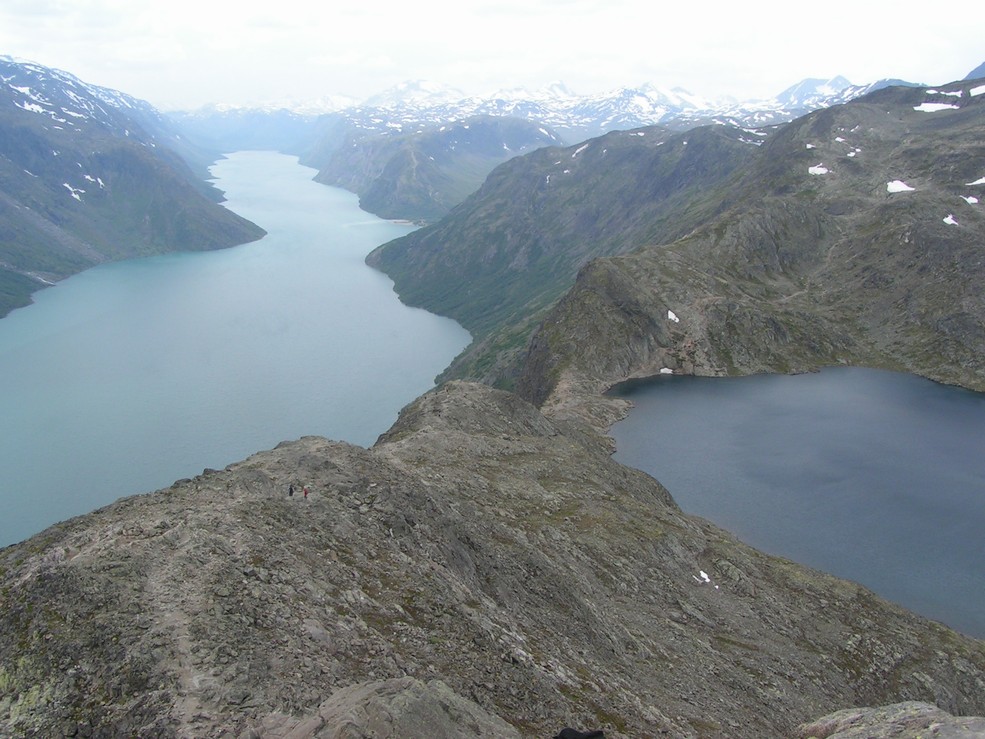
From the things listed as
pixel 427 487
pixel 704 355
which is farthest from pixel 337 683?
pixel 704 355

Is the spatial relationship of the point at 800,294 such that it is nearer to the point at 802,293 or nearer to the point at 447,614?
the point at 802,293

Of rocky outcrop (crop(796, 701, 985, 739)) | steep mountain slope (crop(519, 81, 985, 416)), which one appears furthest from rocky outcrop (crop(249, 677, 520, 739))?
steep mountain slope (crop(519, 81, 985, 416))

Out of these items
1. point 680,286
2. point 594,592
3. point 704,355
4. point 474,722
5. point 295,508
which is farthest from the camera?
point 680,286

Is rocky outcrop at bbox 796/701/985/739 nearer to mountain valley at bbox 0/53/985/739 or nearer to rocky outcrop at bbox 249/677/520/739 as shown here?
mountain valley at bbox 0/53/985/739

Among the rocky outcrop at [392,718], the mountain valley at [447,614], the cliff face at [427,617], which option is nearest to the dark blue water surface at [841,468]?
the mountain valley at [447,614]

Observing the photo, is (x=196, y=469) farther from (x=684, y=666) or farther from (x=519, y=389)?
(x=684, y=666)

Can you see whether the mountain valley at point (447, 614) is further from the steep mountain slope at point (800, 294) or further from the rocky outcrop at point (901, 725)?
the steep mountain slope at point (800, 294)
